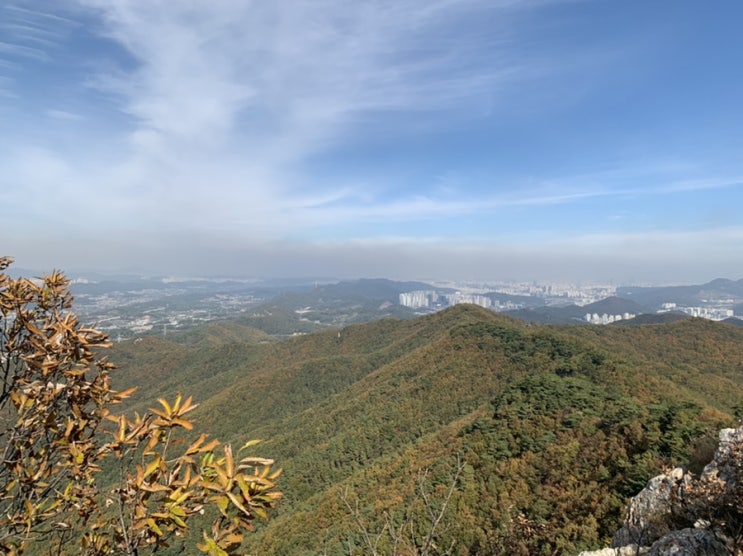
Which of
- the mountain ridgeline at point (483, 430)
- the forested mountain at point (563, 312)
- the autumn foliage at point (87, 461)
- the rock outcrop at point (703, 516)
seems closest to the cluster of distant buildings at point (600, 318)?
the forested mountain at point (563, 312)

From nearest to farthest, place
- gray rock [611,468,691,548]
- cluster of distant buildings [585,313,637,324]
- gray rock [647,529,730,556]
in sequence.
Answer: gray rock [647,529,730,556] → gray rock [611,468,691,548] → cluster of distant buildings [585,313,637,324]

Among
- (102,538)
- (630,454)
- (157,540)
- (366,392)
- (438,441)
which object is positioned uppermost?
(157,540)

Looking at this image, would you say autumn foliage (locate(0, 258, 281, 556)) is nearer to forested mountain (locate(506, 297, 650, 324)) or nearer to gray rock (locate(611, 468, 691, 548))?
gray rock (locate(611, 468, 691, 548))

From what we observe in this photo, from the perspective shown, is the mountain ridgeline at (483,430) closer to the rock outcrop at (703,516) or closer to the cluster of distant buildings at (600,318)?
the rock outcrop at (703,516)

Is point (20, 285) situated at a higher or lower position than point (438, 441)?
higher

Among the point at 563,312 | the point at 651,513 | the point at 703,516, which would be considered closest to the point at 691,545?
the point at 703,516

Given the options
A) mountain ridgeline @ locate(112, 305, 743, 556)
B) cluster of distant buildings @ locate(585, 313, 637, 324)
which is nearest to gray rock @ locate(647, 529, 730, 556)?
mountain ridgeline @ locate(112, 305, 743, 556)

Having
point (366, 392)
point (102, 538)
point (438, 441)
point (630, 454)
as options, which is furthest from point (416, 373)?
point (102, 538)

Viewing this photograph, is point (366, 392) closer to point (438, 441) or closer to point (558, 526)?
point (438, 441)
